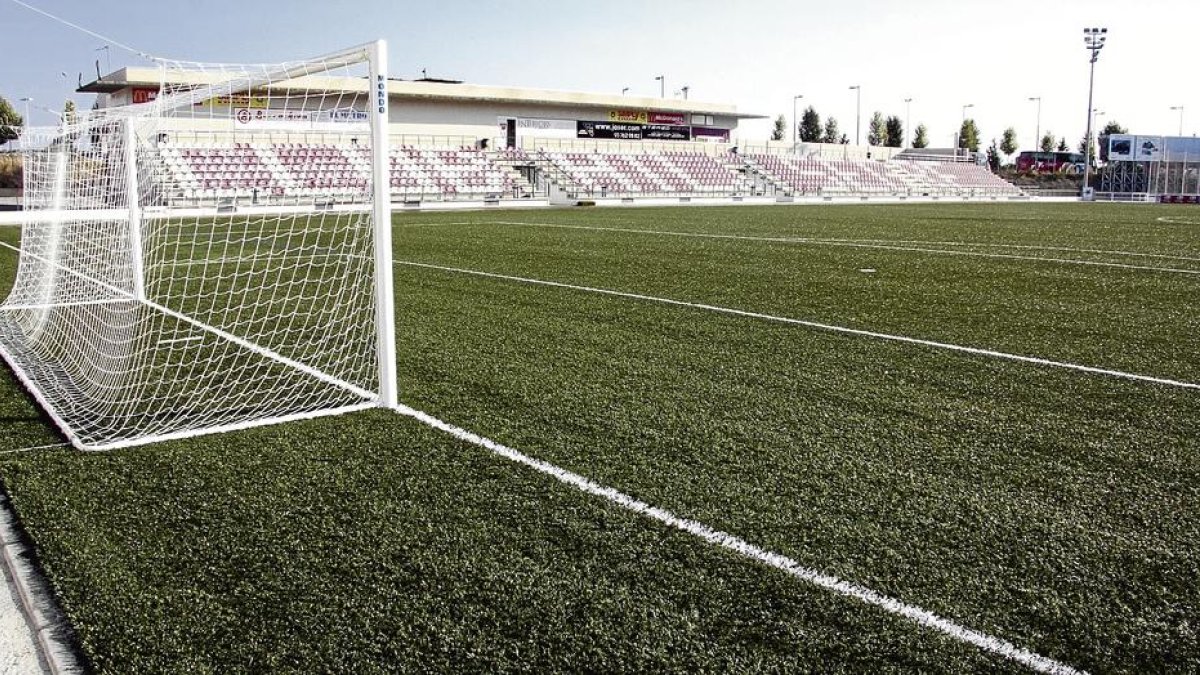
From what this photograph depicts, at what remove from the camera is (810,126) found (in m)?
85.6

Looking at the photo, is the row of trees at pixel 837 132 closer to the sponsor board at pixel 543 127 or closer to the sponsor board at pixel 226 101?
the sponsor board at pixel 543 127

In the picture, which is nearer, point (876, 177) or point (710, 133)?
point (876, 177)

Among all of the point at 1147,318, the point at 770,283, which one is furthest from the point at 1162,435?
the point at 770,283

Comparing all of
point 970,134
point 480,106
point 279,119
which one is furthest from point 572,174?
point 970,134

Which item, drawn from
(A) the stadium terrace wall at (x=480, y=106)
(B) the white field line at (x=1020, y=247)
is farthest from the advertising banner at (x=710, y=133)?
(B) the white field line at (x=1020, y=247)

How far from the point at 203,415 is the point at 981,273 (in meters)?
8.98

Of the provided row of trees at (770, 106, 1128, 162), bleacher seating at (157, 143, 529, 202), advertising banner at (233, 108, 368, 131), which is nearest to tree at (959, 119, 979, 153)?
row of trees at (770, 106, 1128, 162)

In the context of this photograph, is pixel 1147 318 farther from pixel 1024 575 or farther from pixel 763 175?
pixel 763 175

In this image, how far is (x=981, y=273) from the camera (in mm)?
10820

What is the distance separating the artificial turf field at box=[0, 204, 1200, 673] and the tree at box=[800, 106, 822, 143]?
81872 millimetres

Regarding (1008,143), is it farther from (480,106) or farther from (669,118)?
(480,106)

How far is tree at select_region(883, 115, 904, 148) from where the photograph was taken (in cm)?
9038

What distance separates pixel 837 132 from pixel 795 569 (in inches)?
3688

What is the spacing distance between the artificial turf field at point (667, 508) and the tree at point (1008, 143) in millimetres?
99079
